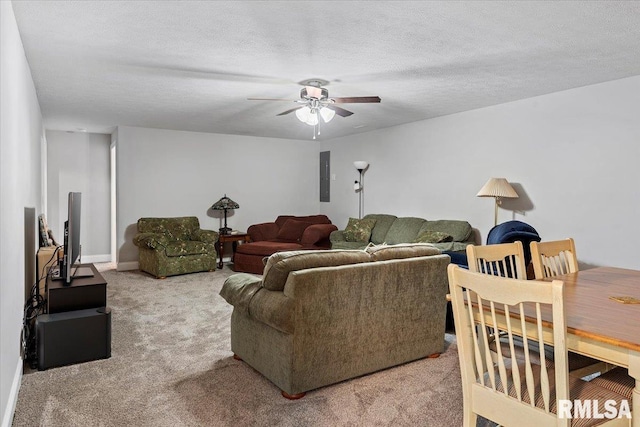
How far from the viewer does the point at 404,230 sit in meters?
6.20

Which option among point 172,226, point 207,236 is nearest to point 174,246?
point 207,236

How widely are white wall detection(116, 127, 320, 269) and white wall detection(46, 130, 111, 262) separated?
127 cm

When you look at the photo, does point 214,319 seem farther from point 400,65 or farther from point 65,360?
point 400,65

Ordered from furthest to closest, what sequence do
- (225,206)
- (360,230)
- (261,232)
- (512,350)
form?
(225,206)
(261,232)
(360,230)
(512,350)

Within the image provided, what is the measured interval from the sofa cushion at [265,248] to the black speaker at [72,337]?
335 centimetres

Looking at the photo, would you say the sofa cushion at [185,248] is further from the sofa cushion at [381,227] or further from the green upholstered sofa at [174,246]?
the sofa cushion at [381,227]

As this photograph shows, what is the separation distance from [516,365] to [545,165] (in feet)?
12.1

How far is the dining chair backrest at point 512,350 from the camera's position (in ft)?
4.78

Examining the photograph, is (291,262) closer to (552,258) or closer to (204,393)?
(204,393)

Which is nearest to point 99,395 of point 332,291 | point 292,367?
point 292,367

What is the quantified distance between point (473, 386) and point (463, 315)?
30 centimetres

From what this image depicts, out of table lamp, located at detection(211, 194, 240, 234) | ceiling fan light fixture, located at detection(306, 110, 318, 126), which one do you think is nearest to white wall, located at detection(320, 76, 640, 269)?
ceiling fan light fixture, located at detection(306, 110, 318, 126)

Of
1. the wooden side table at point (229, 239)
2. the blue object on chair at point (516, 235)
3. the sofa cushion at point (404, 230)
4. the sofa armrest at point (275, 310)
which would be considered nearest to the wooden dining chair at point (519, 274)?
the sofa armrest at point (275, 310)

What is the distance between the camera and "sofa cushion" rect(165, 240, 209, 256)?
6.38m
